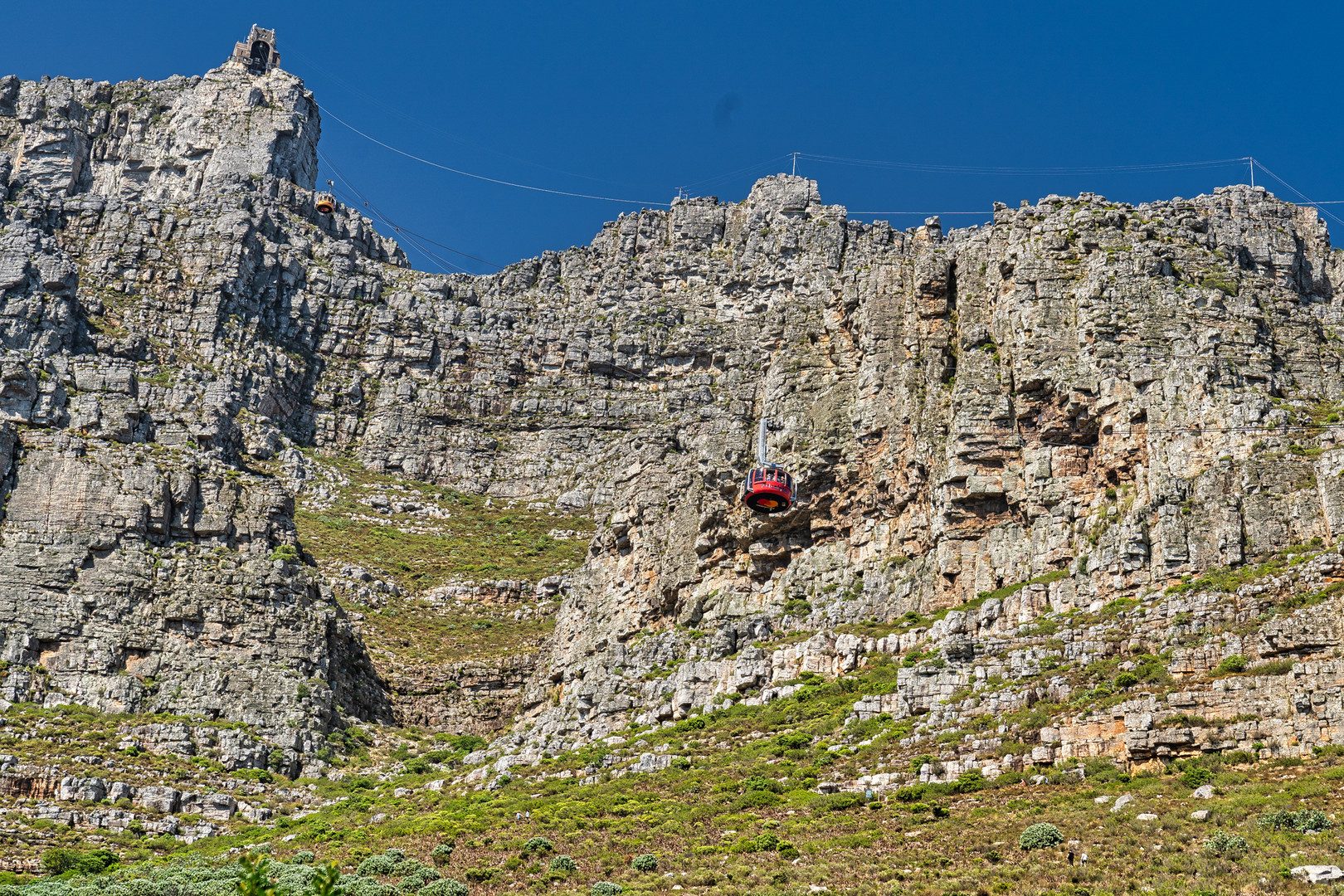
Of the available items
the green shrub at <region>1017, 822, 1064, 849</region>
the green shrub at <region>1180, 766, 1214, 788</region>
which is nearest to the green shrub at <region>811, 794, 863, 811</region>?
the green shrub at <region>1017, 822, 1064, 849</region>

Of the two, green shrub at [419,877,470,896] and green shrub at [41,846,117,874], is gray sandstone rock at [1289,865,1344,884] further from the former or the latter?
green shrub at [41,846,117,874]

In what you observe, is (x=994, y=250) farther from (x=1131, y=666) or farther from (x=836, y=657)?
(x=1131, y=666)

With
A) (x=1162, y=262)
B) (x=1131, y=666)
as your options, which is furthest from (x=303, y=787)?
(x=1162, y=262)

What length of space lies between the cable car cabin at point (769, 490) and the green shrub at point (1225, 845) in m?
39.0

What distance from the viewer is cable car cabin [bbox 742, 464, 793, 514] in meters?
74.4

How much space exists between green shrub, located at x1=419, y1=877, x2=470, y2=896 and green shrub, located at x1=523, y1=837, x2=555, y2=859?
17.0 feet

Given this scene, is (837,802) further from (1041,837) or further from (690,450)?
(690,450)

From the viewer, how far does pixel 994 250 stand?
78438 millimetres

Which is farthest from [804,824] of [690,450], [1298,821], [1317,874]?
[690,450]

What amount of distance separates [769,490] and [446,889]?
35.0m

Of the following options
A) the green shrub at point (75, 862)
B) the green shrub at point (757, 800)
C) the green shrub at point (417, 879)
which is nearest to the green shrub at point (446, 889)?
the green shrub at point (417, 879)

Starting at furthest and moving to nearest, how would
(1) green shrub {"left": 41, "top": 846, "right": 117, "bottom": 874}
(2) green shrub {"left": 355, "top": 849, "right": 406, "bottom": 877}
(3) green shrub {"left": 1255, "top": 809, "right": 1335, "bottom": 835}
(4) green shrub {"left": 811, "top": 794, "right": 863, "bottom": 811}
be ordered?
(1) green shrub {"left": 41, "top": 846, "right": 117, "bottom": 874}
(4) green shrub {"left": 811, "top": 794, "right": 863, "bottom": 811}
(2) green shrub {"left": 355, "top": 849, "right": 406, "bottom": 877}
(3) green shrub {"left": 1255, "top": 809, "right": 1335, "bottom": 835}

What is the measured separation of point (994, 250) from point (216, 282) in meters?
81.1

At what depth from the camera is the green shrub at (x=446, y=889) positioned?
4328cm
